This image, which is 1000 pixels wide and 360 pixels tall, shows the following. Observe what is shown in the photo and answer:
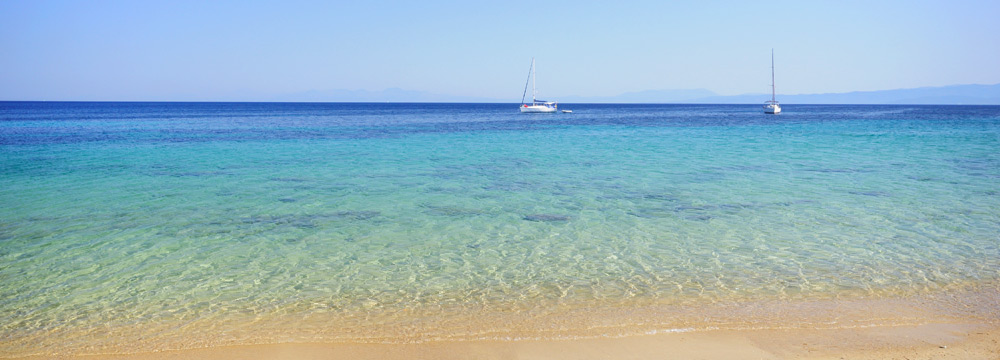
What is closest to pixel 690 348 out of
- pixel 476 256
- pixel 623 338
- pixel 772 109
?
pixel 623 338

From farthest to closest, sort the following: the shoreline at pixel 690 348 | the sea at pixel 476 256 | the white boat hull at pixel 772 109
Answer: the white boat hull at pixel 772 109, the sea at pixel 476 256, the shoreline at pixel 690 348

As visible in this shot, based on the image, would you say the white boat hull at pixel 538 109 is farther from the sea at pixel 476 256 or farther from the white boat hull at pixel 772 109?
the sea at pixel 476 256

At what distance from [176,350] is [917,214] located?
41.0 feet

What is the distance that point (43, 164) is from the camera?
2256 centimetres

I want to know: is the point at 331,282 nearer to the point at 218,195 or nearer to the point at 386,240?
the point at 386,240

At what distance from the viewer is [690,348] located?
222 inches

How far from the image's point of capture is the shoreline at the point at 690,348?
546 cm

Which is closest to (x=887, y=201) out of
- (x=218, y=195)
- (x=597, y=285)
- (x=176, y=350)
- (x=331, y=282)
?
(x=597, y=285)

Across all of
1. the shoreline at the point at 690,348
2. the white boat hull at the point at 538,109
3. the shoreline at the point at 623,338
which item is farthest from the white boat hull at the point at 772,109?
the shoreline at the point at 690,348

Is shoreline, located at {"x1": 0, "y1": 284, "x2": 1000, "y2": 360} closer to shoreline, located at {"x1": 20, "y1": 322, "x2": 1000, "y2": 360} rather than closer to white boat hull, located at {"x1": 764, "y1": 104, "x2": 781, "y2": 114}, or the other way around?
shoreline, located at {"x1": 20, "y1": 322, "x2": 1000, "y2": 360}

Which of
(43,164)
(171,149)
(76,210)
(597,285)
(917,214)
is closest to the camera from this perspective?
(597,285)

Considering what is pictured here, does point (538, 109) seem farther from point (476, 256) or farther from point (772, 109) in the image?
point (476, 256)

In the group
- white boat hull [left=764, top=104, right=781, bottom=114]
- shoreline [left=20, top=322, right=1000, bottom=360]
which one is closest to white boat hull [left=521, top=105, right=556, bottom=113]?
white boat hull [left=764, top=104, right=781, bottom=114]

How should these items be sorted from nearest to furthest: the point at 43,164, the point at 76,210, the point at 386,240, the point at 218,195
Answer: the point at 386,240, the point at 76,210, the point at 218,195, the point at 43,164
